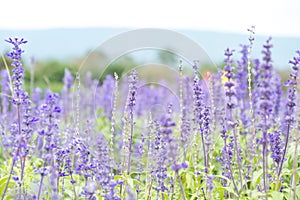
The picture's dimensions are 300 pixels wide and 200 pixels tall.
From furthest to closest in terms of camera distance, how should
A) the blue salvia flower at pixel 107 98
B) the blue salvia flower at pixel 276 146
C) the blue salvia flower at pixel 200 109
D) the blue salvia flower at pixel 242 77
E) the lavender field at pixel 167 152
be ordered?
the blue salvia flower at pixel 107 98
the blue salvia flower at pixel 242 77
the blue salvia flower at pixel 276 146
the blue salvia flower at pixel 200 109
the lavender field at pixel 167 152

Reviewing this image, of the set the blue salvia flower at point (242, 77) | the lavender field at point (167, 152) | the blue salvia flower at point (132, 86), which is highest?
the blue salvia flower at point (242, 77)

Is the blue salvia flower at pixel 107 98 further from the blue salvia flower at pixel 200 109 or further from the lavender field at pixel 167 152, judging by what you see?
the blue salvia flower at pixel 200 109

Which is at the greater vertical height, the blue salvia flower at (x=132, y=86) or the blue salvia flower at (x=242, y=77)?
the blue salvia flower at (x=242, y=77)

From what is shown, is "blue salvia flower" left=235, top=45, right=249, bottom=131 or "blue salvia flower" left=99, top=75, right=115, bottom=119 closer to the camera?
"blue salvia flower" left=235, top=45, right=249, bottom=131

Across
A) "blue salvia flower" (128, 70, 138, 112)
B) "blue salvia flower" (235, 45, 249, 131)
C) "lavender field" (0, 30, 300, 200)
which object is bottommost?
"lavender field" (0, 30, 300, 200)

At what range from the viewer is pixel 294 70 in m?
3.62

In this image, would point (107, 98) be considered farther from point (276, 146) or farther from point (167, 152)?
point (276, 146)

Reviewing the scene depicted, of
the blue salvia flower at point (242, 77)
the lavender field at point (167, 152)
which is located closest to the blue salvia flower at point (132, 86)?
the lavender field at point (167, 152)

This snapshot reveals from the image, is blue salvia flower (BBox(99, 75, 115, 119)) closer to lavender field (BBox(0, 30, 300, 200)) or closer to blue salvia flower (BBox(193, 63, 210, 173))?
lavender field (BBox(0, 30, 300, 200))

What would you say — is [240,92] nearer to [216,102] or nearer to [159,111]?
[216,102]

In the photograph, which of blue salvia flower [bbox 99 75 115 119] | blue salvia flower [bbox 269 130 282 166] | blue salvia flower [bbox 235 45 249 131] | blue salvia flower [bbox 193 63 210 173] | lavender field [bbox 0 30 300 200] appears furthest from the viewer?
blue salvia flower [bbox 99 75 115 119]

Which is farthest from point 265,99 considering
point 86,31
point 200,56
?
point 86,31

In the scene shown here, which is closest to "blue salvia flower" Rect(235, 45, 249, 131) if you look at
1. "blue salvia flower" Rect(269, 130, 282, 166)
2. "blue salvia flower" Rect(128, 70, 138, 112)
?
"blue salvia flower" Rect(269, 130, 282, 166)

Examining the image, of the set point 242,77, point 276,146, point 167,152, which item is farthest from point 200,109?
point 242,77
